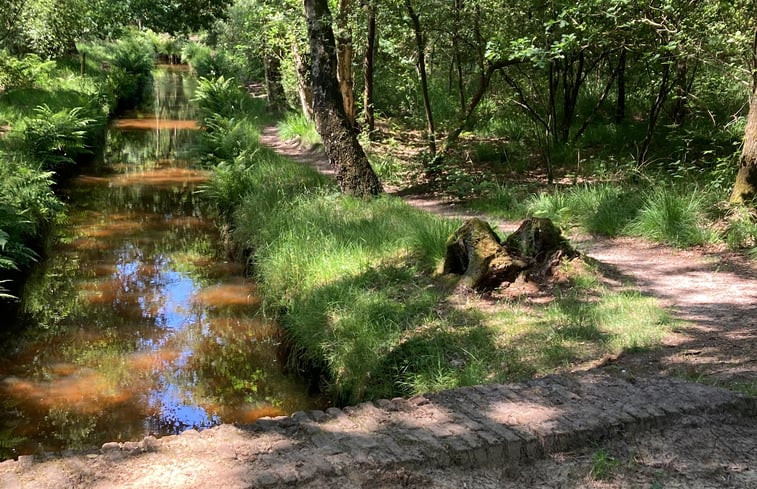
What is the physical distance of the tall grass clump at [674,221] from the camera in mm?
7336

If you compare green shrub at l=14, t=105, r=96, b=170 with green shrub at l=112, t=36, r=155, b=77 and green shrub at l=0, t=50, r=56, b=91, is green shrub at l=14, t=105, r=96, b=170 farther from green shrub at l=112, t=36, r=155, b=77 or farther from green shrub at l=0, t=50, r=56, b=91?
green shrub at l=112, t=36, r=155, b=77

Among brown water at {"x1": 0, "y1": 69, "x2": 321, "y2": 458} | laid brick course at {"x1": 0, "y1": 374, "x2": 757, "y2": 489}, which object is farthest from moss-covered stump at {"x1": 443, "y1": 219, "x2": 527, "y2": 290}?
laid brick course at {"x1": 0, "y1": 374, "x2": 757, "y2": 489}

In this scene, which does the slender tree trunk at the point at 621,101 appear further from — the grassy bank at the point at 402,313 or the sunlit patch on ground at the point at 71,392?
the sunlit patch on ground at the point at 71,392

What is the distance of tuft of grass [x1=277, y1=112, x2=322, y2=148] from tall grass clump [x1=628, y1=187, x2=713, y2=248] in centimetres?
841

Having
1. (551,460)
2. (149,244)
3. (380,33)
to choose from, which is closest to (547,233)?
(551,460)

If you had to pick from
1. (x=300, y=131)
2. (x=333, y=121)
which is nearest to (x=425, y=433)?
(x=333, y=121)

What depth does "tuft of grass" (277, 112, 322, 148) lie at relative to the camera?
15160 mm

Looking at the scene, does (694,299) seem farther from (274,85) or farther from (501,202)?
(274,85)

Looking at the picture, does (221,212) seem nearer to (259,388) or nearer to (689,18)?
(259,388)

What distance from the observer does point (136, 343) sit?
672 cm

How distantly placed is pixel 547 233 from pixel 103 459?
179 inches

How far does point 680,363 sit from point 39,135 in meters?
11.4

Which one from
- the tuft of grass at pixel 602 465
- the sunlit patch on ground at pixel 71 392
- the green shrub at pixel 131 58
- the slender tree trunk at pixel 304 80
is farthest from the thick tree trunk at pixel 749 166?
the green shrub at pixel 131 58

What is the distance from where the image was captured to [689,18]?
8.60 meters
